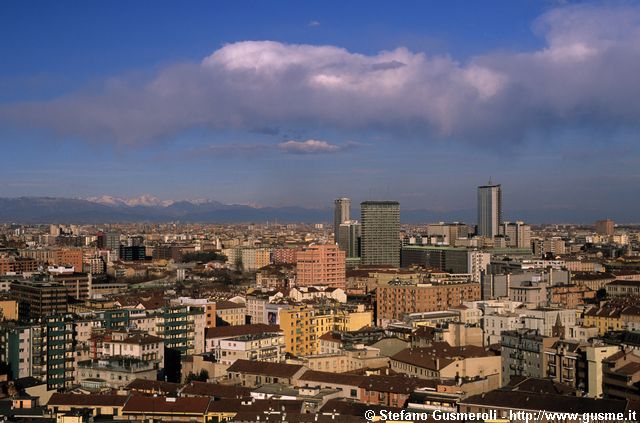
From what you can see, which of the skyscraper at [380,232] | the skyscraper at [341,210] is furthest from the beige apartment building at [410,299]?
the skyscraper at [341,210]

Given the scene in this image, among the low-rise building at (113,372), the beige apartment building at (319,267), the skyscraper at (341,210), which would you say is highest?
the skyscraper at (341,210)

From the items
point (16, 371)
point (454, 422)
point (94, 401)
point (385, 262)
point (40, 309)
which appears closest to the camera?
point (454, 422)

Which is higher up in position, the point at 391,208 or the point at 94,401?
the point at 391,208

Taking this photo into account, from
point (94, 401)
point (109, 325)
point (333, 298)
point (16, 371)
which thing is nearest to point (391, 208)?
point (333, 298)

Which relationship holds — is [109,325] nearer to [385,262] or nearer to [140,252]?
[385,262]

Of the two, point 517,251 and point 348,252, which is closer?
point 517,251

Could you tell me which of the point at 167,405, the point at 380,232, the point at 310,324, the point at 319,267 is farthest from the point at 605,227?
the point at 167,405

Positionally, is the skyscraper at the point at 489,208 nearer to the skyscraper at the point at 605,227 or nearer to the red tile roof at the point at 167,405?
the skyscraper at the point at 605,227
